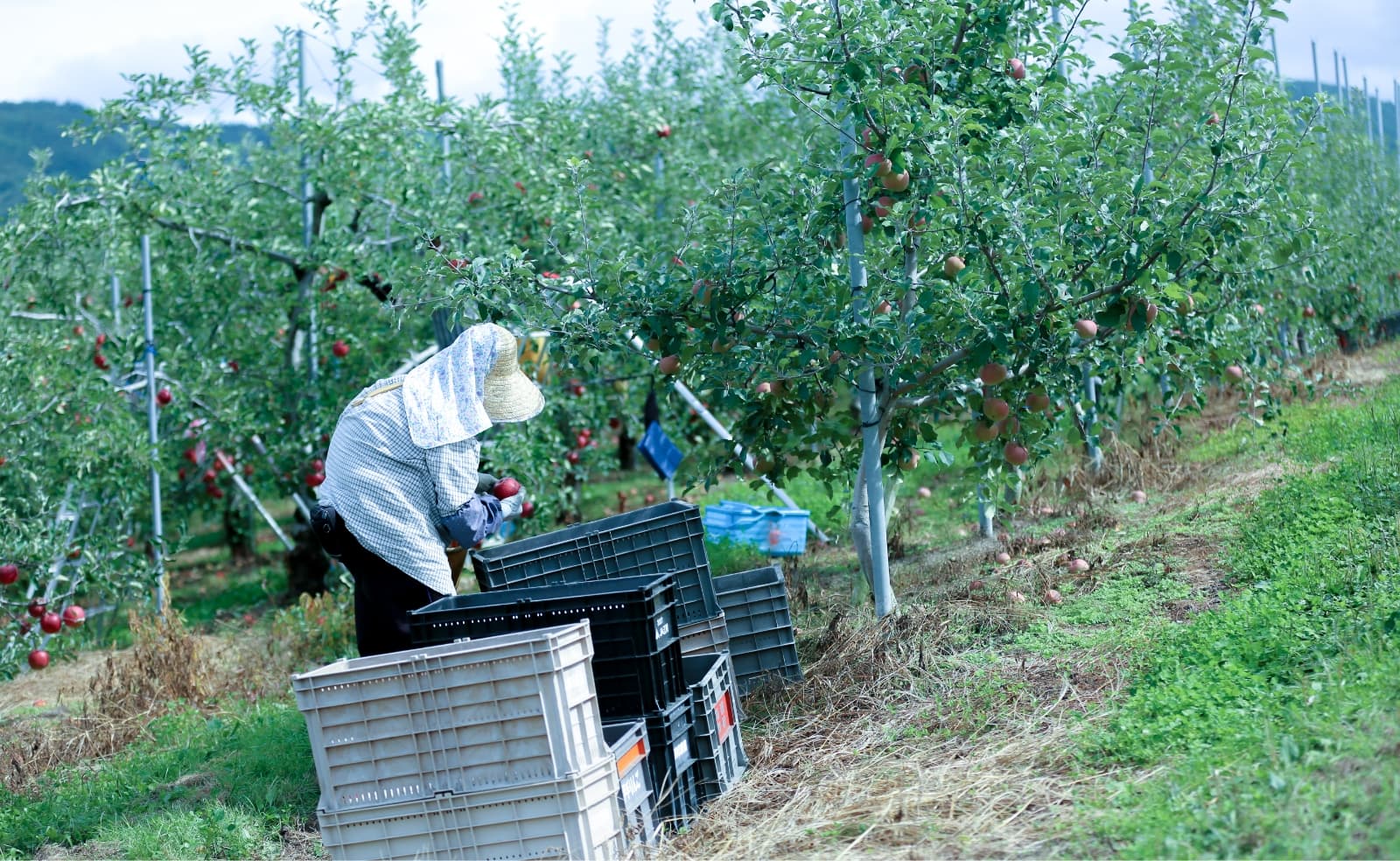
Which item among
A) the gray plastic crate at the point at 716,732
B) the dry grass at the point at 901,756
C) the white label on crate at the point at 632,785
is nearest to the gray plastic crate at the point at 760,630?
the dry grass at the point at 901,756

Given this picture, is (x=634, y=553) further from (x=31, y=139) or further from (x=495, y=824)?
(x=31, y=139)

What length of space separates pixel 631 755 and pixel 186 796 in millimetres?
2102

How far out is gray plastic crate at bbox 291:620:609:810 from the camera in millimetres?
2855

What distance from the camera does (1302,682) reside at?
127 inches

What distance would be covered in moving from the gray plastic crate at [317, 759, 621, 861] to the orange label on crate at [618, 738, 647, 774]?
0.06 meters

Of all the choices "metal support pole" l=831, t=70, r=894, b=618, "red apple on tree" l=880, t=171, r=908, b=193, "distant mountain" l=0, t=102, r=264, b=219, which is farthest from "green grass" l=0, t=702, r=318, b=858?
"distant mountain" l=0, t=102, r=264, b=219

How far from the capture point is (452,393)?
13.1ft

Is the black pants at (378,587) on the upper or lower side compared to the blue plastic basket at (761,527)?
upper

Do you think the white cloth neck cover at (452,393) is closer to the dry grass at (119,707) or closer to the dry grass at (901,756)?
the dry grass at (901,756)

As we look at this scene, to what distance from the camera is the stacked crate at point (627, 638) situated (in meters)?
3.23

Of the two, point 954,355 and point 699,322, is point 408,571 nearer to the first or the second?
point 699,322

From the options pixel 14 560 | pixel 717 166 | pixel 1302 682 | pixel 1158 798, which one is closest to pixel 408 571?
pixel 1158 798

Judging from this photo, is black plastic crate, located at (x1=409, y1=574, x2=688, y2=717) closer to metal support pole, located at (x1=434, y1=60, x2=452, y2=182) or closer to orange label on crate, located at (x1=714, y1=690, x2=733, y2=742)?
orange label on crate, located at (x1=714, y1=690, x2=733, y2=742)

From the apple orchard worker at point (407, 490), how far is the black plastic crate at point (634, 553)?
188mm
